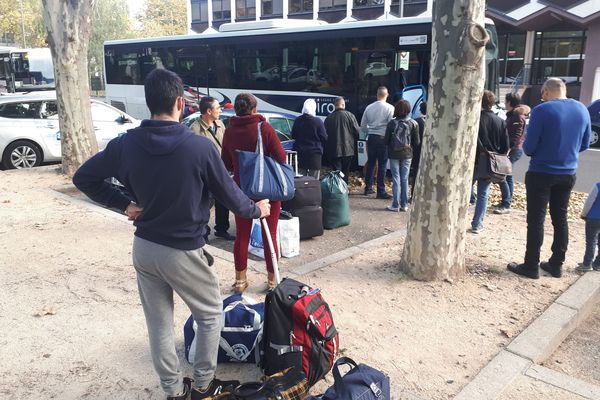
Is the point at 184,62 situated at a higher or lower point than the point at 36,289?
higher

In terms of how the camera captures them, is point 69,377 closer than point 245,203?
No

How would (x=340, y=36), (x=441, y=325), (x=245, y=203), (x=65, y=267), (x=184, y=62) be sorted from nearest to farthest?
(x=245, y=203), (x=441, y=325), (x=65, y=267), (x=340, y=36), (x=184, y=62)

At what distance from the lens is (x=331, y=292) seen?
480 cm

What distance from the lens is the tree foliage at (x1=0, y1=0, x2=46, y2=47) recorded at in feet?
149

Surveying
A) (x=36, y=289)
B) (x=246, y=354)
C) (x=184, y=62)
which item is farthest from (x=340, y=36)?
(x=246, y=354)

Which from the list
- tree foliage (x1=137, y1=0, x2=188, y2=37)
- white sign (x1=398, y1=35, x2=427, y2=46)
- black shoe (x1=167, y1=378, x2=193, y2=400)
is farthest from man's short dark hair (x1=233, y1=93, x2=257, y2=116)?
tree foliage (x1=137, y1=0, x2=188, y2=37)

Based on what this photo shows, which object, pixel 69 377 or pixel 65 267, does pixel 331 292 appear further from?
pixel 65 267

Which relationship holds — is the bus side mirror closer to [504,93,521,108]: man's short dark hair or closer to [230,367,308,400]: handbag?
[504,93,521,108]: man's short dark hair

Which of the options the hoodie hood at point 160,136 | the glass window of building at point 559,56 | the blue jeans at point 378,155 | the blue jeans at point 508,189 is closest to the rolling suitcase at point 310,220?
the blue jeans at point 378,155

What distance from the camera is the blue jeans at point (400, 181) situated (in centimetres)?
800

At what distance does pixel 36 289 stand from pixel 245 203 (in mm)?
3074

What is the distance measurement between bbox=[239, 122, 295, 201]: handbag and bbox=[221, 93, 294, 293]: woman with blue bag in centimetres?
30

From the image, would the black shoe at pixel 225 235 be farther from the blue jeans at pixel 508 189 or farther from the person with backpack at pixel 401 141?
the blue jeans at pixel 508 189

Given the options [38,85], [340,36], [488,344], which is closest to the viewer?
[488,344]
